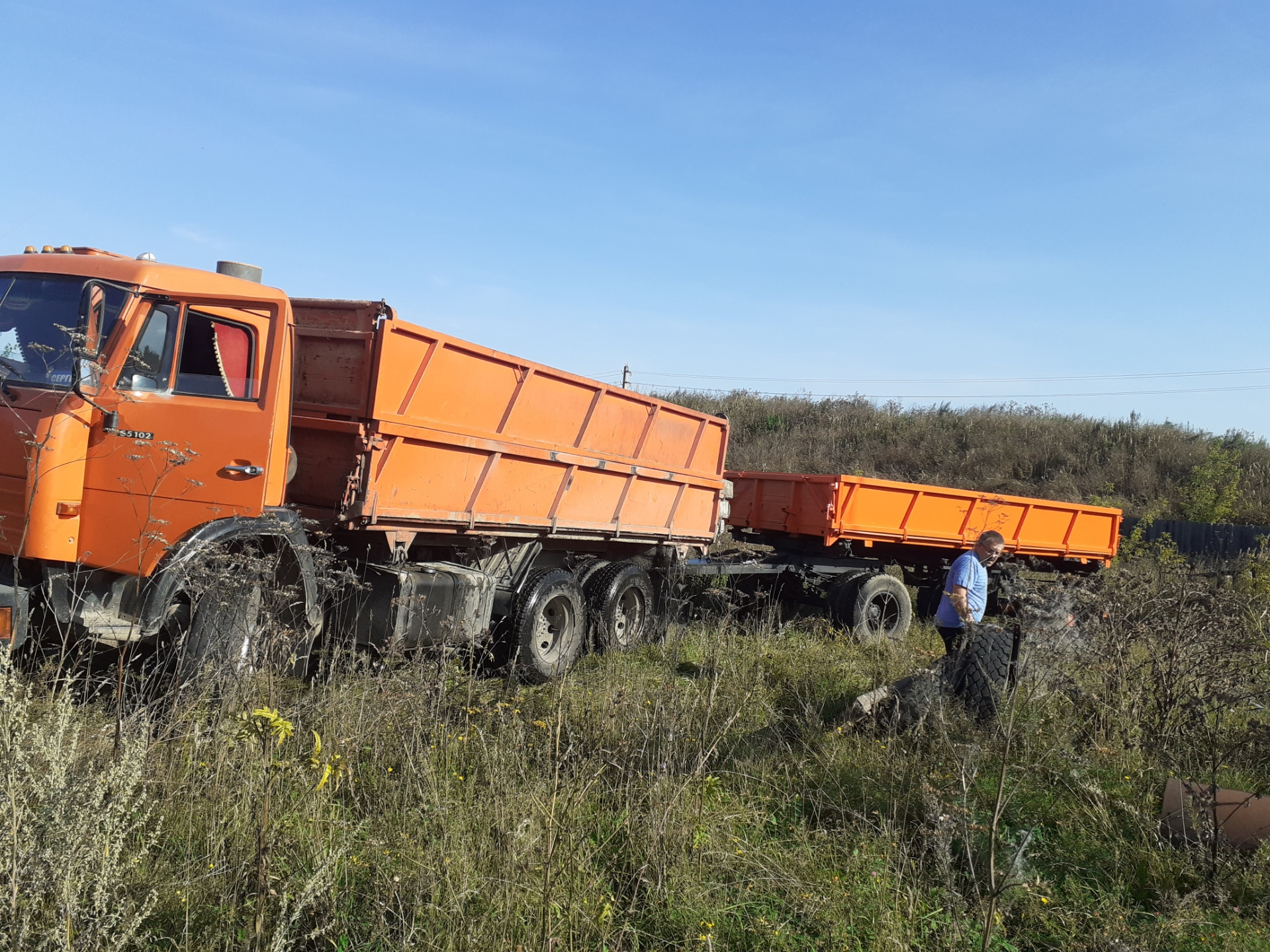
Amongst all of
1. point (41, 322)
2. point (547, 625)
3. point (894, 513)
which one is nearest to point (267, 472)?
point (41, 322)

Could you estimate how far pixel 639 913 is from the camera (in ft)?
10.8

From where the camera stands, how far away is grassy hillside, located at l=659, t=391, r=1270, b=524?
26.2 meters

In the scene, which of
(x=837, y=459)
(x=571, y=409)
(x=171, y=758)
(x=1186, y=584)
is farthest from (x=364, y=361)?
(x=837, y=459)

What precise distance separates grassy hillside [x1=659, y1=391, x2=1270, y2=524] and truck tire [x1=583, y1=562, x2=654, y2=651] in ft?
63.7

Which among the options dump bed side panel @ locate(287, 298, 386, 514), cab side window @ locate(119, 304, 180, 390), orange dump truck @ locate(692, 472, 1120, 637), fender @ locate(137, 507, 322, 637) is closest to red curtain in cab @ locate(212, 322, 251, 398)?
cab side window @ locate(119, 304, 180, 390)

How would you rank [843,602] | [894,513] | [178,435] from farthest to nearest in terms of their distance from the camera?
[894,513], [843,602], [178,435]

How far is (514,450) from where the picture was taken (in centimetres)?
722

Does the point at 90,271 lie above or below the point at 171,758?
above

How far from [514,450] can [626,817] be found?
3864 mm

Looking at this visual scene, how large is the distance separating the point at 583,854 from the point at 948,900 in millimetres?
1315

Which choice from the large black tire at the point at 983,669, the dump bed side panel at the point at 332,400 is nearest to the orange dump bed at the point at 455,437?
the dump bed side panel at the point at 332,400

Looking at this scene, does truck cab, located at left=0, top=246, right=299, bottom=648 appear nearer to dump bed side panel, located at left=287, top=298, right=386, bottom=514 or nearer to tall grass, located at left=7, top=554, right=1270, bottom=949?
dump bed side panel, located at left=287, top=298, right=386, bottom=514

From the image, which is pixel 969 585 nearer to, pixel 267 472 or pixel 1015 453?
pixel 267 472

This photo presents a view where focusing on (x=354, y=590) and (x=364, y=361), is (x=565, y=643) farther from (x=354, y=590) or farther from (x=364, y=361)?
(x=364, y=361)
